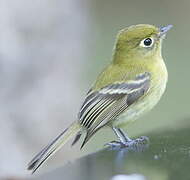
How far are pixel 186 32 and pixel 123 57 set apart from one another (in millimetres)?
9333

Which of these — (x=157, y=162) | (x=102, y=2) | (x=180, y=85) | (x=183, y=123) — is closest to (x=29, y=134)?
(x=180, y=85)

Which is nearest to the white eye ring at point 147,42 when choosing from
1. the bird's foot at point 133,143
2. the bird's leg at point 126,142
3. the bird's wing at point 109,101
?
the bird's wing at point 109,101

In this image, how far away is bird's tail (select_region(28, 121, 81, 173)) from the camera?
4.96m

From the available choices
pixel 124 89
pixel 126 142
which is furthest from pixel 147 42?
pixel 126 142

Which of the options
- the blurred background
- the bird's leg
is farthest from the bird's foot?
the blurred background

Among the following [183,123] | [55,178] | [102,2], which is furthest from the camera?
[102,2]

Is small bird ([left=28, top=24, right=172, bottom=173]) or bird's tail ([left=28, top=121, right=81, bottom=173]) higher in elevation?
small bird ([left=28, top=24, right=172, bottom=173])

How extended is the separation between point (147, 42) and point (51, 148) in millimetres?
1190

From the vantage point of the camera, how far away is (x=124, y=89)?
544 cm

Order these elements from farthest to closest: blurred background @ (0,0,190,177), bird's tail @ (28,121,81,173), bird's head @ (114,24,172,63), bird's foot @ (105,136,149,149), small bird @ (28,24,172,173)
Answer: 1. blurred background @ (0,0,190,177)
2. bird's head @ (114,24,172,63)
3. small bird @ (28,24,172,173)
4. bird's tail @ (28,121,81,173)
5. bird's foot @ (105,136,149,149)

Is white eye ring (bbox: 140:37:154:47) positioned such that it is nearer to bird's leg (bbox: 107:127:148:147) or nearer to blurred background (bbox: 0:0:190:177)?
bird's leg (bbox: 107:127:148:147)

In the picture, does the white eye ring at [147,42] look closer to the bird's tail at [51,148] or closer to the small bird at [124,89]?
the small bird at [124,89]

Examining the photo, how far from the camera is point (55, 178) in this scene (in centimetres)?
354

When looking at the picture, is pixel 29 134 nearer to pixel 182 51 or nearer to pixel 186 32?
pixel 182 51
